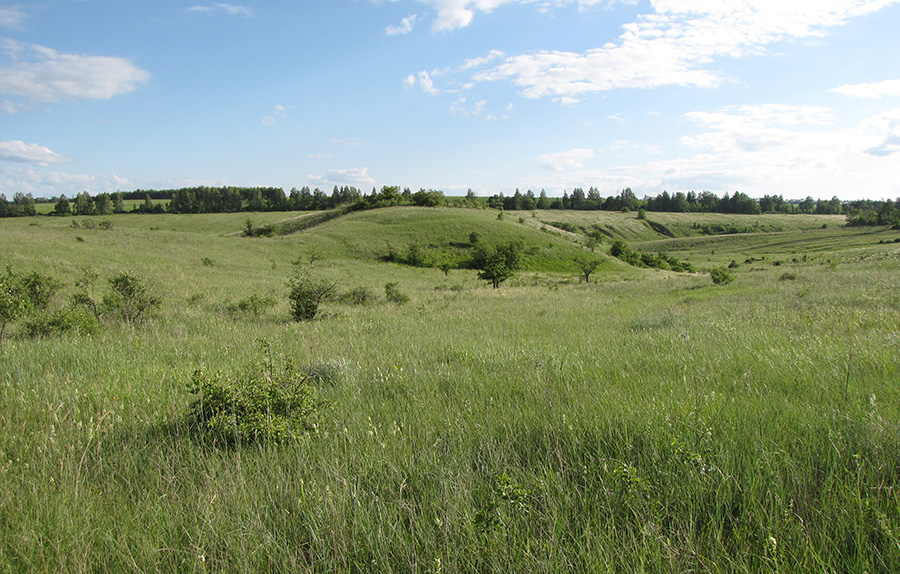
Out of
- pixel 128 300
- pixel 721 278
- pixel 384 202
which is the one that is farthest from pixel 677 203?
pixel 128 300

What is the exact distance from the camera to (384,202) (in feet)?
322

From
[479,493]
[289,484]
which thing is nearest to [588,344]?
[479,493]

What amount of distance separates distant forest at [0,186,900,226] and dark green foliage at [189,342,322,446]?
94142mm

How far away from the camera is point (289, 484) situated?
2.46 m

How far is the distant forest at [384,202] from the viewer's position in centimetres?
10338

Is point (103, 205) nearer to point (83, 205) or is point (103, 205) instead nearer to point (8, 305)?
point (83, 205)

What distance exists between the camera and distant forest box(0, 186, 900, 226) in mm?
103375

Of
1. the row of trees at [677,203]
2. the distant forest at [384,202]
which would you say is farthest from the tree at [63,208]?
the row of trees at [677,203]

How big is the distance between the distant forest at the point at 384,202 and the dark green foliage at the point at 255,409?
94142 mm

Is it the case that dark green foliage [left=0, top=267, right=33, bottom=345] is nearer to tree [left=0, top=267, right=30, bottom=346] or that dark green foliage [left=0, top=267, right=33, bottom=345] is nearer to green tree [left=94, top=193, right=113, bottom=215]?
tree [left=0, top=267, right=30, bottom=346]

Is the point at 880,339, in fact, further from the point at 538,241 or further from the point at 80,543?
the point at 538,241

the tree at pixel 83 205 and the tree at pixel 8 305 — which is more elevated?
the tree at pixel 83 205

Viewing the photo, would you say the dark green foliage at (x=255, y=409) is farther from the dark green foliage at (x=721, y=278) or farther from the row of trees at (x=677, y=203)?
the row of trees at (x=677, y=203)

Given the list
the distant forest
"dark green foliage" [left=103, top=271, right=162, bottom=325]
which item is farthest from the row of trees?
"dark green foliage" [left=103, top=271, right=162, bottom=325]
